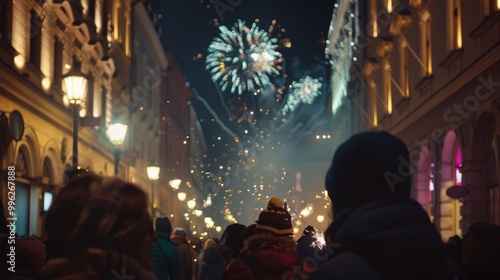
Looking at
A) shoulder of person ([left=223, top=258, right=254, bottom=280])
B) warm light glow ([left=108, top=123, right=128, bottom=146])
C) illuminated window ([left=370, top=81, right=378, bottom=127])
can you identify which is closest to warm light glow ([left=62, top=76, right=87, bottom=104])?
warm light glow ([left=108, top=123, right=128, bottom=146])

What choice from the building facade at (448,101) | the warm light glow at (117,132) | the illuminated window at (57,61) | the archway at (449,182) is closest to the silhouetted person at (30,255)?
the building facade at (448,101)

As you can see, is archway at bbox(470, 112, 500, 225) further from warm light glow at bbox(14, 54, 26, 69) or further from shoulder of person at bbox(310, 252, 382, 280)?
shoulder of person at bbox(310, 252, 382, 280)

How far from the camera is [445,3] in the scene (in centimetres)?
2067

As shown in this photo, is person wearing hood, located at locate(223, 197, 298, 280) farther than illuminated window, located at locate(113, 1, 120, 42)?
No

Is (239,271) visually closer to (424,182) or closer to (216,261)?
(216,261)

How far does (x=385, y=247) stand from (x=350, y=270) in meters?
0.13

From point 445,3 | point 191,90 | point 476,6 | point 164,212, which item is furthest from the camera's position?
point 191,90

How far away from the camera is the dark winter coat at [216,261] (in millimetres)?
8813

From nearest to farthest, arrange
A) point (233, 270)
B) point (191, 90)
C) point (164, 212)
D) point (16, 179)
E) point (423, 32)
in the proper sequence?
point (233, 270) < point (16, 179) < point (423, 32) < point (164, 212) < point (191, 90)

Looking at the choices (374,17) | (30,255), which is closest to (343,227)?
(30,255)

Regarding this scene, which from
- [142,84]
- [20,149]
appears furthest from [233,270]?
[142,84]

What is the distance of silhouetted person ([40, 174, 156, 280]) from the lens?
2828 mm

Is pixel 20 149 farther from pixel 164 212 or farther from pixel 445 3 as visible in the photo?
pixel 164 212

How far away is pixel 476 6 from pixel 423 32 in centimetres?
689
